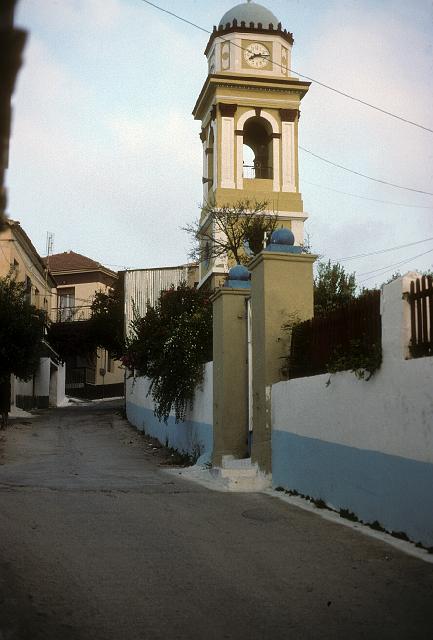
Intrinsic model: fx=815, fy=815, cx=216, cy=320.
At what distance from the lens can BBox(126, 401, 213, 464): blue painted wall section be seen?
15043mm

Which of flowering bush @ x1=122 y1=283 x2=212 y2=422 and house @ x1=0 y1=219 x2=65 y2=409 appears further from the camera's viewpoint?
house @ x1=0 y1=219 x2=65 y2=409

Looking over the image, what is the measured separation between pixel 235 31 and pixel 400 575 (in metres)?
26.9

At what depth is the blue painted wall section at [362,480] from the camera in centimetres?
713

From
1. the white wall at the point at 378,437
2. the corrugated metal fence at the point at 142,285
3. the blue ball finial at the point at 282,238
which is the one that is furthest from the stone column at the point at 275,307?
the corrugated metal fence at the point at 142,285

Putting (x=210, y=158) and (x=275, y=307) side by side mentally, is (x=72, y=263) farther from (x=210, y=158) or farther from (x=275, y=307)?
(x=275, y=307)

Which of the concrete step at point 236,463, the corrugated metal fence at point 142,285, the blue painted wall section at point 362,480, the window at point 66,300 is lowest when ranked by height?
the concrete step at point 236,463

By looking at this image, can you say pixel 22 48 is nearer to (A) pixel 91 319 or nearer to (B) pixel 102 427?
(B) pixel 102 427

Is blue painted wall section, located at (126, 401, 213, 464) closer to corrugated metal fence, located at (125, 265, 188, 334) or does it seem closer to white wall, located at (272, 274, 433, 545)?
white wall, located at (272, 274, 433, 545)

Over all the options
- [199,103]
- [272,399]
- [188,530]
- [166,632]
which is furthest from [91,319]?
[166,632]

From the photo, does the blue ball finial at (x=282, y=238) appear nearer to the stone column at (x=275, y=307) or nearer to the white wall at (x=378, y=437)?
the stone column at (x=275, y=307)

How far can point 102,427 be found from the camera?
27281 mm

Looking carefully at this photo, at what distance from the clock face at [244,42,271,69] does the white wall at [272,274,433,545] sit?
73.9 ft

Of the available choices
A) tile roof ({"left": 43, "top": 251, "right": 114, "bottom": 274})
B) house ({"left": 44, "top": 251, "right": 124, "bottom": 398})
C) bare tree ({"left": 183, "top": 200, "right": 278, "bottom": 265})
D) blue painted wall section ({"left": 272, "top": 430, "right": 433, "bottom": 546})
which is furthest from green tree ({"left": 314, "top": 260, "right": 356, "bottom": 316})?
tile roof ({"left": 43, "top": 251, "right": 114, "bottom": 274})

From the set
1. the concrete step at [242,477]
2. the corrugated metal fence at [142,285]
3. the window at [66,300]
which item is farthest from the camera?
the window at [66,300]
